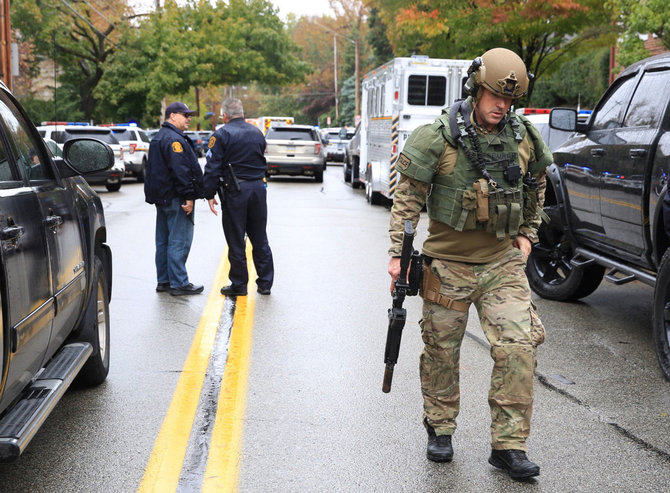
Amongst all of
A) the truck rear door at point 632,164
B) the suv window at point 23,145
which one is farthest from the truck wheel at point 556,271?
the suv window at point 23,145

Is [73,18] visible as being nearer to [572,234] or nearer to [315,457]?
[572,234]

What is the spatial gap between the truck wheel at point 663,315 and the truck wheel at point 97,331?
3.59m

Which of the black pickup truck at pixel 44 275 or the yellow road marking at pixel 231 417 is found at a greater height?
the black pickup truck at pixel 44 275

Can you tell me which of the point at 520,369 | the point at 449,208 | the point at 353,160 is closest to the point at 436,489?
the point at 520,369

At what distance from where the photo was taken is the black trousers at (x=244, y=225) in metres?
8.55

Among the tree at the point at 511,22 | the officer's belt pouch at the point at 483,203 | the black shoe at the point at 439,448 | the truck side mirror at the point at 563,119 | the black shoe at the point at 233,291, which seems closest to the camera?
the officer's belt pouch at the point at 483,203

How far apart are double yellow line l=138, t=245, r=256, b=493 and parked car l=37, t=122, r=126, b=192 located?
14.8m

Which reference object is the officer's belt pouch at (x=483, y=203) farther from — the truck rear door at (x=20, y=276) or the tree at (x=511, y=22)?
the tree at (x=511, y=22)

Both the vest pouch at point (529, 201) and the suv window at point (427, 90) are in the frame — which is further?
the suv window at point (427, 90)

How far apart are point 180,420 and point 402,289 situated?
157 cm

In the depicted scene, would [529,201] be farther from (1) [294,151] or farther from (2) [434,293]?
(1) [294,151]

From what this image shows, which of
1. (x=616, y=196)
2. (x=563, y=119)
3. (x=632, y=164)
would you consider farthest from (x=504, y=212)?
(x=563, y=119)

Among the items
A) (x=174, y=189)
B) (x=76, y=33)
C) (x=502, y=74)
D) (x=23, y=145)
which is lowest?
(x=174, y=189)

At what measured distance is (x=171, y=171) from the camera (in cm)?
867
